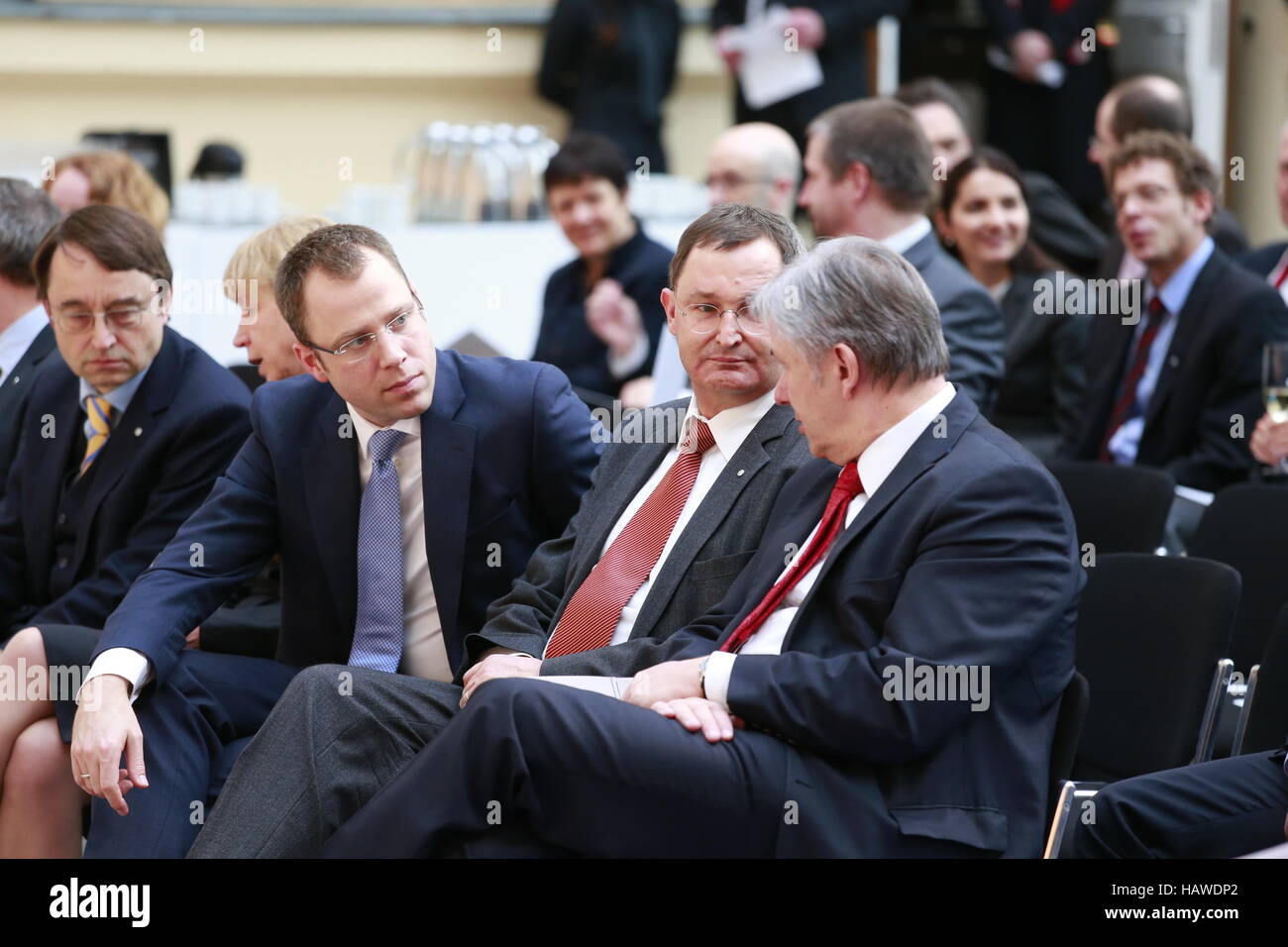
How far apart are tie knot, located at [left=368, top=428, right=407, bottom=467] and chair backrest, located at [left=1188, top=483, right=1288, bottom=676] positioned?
156 centimetres

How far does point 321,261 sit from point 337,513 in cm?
44

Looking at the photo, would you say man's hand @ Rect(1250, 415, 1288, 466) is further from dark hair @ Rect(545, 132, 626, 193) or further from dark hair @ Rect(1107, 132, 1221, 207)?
dark hair @ Rect(545, 132, 626, 193)

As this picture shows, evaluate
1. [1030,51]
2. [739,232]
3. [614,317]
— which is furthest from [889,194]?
[1030,51]

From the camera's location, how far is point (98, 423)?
3.42 m

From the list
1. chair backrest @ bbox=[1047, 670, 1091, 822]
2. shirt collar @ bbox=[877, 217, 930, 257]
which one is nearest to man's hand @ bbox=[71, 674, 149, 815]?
chair backrest @ bbox=[1047, 670, 1091, 822]

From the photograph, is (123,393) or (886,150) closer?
(123,393)

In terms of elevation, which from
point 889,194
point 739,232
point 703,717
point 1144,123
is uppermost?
point 1144,123

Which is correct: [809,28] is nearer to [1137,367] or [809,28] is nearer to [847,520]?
[1137,367]

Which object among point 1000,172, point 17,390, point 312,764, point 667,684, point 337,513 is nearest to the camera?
point 667,684

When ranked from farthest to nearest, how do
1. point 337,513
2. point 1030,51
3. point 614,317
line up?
point 1030,51
point 614,317
point 337,513

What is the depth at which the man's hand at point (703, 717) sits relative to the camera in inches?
91.0

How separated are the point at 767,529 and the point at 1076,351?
229cm

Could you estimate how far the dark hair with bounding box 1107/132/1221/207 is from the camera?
170 inches

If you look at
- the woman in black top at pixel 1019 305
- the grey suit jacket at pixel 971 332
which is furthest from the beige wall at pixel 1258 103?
the grey suit jacket at pixel 971 332
